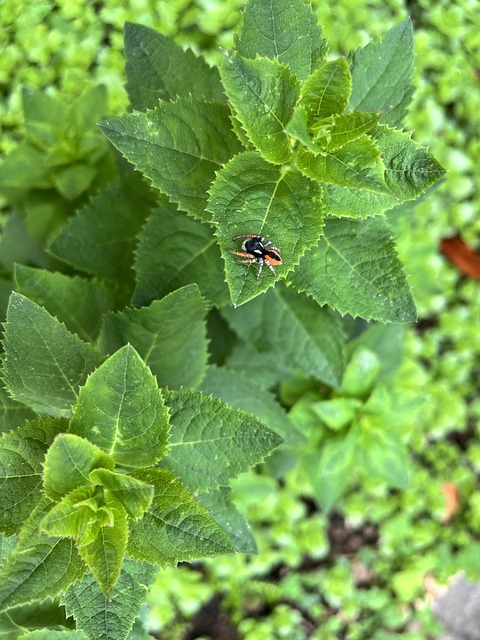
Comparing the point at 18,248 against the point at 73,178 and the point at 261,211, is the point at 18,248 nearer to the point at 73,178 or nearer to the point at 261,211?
the point at 73,178

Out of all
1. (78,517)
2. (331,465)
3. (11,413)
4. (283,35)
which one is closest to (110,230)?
(11,413)

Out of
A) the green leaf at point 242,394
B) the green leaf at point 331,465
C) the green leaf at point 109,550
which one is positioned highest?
the green leaf at point 109,550

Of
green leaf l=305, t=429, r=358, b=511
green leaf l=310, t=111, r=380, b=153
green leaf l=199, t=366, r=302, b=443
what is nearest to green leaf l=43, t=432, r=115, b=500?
green leaf l=199, t=366, r=302, b=443

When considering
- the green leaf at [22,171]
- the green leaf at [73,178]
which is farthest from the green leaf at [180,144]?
the green leaf at [22,171]

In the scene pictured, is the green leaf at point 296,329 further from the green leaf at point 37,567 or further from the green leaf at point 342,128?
the green leaf at point 37,567

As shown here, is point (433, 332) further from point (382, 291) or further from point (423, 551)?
point (382, 291)

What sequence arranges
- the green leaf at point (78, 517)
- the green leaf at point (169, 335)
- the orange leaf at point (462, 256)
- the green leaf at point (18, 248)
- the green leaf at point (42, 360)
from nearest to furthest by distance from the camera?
the green leaf at point (78, 517) → the green leaf at point (42, 360) → the green leaf at point (169, 335) → the green leaf at point (18, 248) → the orange leaf at point (462, 256)
